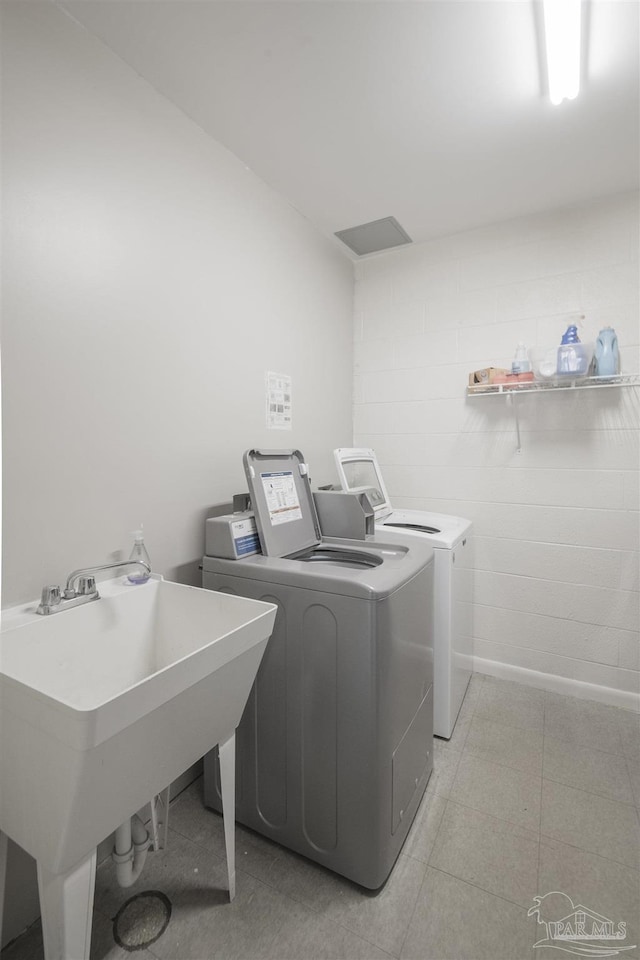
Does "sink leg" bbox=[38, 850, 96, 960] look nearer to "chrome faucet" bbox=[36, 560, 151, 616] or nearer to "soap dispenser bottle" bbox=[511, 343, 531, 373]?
"chrome faucet" bbox=[36, 560, 151, 616]

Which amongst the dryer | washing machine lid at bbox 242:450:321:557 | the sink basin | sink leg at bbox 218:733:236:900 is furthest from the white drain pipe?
the dryer

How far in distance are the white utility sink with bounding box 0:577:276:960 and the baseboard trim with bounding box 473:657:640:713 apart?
1863mm

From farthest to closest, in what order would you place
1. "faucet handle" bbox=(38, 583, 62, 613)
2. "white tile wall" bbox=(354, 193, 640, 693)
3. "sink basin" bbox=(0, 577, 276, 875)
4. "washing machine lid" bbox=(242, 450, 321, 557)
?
1. "white tile wall" bbox=(354, 193, 640, 693)
2. "washing machine lid" bbox=(242, 450, 321, 557)
3. "faucet handle" bbox=(38, 583, 62, 613)
4. "sink basin" bbox=(0, 577, 276, 875)

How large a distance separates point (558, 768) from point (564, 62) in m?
2.63

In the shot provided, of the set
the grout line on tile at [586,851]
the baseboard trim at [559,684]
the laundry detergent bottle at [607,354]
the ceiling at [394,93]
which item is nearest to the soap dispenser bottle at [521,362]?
the laundry detergent bottle at [607,354]

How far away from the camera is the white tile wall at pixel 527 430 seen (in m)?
2.27

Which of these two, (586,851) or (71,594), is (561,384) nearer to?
(586,851)

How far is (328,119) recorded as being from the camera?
67.9 inches

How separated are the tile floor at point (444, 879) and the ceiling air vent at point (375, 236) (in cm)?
275

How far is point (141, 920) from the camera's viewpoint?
123 centimetres

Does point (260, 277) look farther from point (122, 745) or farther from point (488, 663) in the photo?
point (488, 663)

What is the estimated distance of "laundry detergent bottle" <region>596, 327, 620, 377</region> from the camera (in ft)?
7.06

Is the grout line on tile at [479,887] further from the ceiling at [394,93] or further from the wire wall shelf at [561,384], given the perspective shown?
the ceiling at [394,93]
